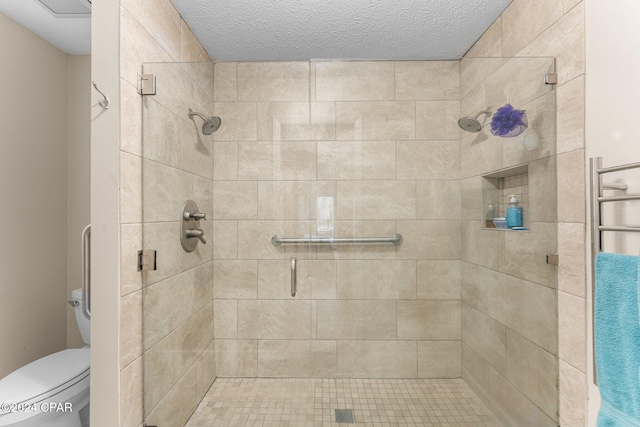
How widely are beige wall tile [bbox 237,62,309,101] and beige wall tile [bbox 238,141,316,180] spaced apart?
226 millimetres

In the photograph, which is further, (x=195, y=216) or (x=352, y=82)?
(x=195, y=216)

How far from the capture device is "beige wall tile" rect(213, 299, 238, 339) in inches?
66.3

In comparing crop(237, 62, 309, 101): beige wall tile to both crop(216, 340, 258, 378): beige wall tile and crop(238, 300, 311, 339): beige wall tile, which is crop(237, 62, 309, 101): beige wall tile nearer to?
crop(238, 300, 311, 339): beige wall tile

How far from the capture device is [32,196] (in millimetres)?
1915

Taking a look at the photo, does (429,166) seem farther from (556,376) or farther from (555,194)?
(556,376)

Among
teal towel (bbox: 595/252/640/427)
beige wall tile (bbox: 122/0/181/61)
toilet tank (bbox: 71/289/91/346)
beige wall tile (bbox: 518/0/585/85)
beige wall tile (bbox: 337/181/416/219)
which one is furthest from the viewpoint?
toilet tank (bbox: 71/289/91/346)

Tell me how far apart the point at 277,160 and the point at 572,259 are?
135 cm

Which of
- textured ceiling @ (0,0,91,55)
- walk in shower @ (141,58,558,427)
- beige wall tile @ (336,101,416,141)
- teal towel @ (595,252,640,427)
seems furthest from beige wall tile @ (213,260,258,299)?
textured ceiling @ (0,0,91,55)

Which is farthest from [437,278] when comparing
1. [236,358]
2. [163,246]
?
[163,246]

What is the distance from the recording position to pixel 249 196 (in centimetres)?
160

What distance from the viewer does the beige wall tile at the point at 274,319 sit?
1.56m

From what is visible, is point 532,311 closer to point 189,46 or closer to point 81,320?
point 189,46

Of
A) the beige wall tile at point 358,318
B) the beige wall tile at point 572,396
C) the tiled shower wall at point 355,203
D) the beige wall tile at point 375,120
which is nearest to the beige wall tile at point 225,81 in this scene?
the tiled shower wall at point 355,203

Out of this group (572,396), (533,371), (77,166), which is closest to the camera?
(572,396)
